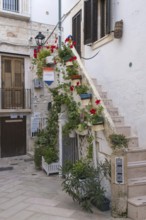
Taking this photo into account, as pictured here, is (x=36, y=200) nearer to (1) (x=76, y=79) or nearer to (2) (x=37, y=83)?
(1) (x=76, y=79)

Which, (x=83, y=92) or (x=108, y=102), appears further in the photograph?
(x=108, y=102)

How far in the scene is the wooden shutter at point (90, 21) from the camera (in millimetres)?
7801

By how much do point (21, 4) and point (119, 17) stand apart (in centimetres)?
749

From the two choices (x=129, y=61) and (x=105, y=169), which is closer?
(x=105, y=169)

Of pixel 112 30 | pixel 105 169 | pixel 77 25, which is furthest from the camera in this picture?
pixel 77 25

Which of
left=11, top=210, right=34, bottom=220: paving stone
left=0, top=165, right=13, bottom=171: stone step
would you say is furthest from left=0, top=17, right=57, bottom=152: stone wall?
left=11, top=210, right=34, bottom=220: paving stone

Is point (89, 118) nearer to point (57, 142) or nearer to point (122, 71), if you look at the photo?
point (122, 71)

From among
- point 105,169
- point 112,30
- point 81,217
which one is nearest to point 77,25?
point 112,30

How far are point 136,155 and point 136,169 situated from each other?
312 mm

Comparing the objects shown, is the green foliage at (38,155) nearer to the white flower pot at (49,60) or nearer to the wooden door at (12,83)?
the white flower pot at (49,60)

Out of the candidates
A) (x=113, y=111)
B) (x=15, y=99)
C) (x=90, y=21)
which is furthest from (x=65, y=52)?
(x=15, y=99)

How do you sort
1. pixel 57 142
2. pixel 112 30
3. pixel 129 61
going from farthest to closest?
pixel 57 142 → pixel 112 30 → pixel 129 61

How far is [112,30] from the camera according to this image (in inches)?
271

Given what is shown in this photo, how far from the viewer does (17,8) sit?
507 inches
